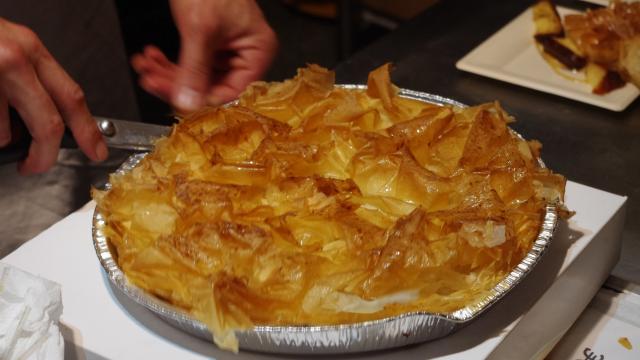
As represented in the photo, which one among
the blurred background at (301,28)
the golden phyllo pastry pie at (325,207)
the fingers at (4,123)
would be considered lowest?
the blurred background at (301,28)

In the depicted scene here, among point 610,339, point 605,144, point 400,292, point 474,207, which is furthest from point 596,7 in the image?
point 400,292

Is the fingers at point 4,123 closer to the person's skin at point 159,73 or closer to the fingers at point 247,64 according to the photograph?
the person's skin at point 159,73

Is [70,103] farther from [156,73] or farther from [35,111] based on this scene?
[156,73]

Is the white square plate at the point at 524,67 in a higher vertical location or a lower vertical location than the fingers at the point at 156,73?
lower

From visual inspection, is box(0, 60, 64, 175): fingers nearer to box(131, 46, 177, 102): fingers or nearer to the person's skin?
the person's skin

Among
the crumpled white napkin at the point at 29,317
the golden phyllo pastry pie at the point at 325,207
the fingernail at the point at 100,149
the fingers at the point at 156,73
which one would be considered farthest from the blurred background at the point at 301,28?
the crumpled white napkin at the point at 29,317

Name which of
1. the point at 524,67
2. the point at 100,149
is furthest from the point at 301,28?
the point at 100,149

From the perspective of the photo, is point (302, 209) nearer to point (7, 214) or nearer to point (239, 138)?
point (239, 138)
